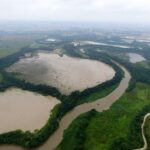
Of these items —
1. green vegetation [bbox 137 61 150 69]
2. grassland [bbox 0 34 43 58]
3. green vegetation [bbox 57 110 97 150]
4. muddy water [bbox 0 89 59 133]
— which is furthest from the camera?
grassland [bbox 0 34 43 58]

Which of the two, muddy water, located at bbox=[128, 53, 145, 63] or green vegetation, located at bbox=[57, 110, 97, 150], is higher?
green vegetation, located at bbox=[57, 110, 97, 150]

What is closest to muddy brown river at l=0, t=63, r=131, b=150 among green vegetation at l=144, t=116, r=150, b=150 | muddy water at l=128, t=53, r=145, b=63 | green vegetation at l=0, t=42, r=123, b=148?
green vegetation at l=0, t=42, r=123, b=148

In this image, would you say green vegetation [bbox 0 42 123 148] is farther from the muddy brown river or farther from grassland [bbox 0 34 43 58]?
grassland [bbox 0 34 43 58]

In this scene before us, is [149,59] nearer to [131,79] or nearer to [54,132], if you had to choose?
[131,79]

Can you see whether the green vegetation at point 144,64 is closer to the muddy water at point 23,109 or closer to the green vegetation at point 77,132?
the muddy water at point 23,109

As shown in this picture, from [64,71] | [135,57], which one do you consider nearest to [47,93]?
[64,71]

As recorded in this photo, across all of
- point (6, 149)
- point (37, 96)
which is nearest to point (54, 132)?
point (6, 149)

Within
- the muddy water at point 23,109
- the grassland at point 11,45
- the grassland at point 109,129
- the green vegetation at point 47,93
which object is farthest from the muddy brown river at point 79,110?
the grassland at point 11,45
